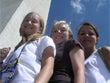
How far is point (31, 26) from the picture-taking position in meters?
3.36

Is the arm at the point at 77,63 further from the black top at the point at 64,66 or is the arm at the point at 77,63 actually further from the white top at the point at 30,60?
the white top at the point at 30,60

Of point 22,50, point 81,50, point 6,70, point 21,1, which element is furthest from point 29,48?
point 21,1

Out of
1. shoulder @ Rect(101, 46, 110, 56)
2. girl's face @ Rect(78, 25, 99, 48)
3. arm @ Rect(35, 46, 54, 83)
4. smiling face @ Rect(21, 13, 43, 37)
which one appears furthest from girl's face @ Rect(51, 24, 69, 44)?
arm @ Rect(35, 46, 54, 83)

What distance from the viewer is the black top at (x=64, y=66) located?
2.99 meters

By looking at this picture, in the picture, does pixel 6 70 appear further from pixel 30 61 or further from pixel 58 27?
pixel 58 27

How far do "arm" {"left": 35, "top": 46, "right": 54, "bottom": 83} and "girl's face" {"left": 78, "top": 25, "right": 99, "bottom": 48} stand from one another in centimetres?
69

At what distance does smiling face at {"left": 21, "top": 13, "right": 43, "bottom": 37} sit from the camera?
11.0ft

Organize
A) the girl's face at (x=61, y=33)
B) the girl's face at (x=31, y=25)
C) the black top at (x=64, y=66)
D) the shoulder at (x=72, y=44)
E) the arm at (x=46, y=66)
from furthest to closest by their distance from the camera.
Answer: the girl's face at (x=61, y=33) → the girl's face at (x=31, y=25) → the shoulder at (x=72, y=44) → the black top at (x=64, y=66) → the arm at (x=46, y=66)

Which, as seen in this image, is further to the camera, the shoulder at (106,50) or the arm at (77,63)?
the shoulder at (106,50)

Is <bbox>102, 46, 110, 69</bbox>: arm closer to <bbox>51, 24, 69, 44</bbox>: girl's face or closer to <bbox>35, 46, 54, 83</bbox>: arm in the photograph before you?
<bbox>51, 24, 69, 44</bbox>: girl's face

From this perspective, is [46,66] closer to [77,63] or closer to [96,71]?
[77,63]

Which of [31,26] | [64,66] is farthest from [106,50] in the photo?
[31,26]

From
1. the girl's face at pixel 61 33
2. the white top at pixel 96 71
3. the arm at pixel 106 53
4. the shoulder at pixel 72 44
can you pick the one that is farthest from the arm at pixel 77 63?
the girl's face at pixel 61 33

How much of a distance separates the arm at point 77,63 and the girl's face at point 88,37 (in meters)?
0.45
